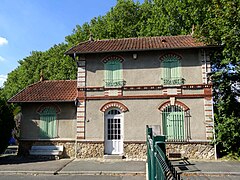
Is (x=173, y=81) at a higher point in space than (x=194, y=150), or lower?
higher

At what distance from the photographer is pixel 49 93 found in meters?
15.0

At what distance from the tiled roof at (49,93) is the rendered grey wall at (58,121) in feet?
1.52

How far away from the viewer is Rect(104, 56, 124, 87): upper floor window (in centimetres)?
1386

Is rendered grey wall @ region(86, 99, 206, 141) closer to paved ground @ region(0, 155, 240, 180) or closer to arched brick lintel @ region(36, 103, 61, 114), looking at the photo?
paved ground @ region(0, 155, 240, 180)

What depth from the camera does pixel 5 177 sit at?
31.2 ft

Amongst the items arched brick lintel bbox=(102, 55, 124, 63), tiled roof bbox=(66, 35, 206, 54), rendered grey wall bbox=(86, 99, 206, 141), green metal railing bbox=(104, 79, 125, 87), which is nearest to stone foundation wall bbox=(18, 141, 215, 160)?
rendered grey wall bbox=(86, 99, 206, 141)

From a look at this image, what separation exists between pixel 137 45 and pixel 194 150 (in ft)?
23.3

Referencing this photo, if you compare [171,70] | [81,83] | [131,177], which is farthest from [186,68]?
[131,177]

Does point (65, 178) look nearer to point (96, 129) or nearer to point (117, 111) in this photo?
point (96, 129)

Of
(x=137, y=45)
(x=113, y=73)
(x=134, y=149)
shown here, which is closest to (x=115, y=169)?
(x=134, y=149)

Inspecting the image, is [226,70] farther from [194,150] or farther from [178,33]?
[178,33]

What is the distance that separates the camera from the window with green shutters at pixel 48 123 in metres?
14.3

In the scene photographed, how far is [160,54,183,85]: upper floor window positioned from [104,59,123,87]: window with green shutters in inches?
102

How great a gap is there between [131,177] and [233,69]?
8.35 meters
